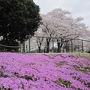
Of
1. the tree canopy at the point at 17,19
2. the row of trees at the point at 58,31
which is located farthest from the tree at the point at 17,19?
the row of trees at the point at 58,31

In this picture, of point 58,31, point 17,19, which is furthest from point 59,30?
point 17,19

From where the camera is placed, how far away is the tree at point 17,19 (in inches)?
912

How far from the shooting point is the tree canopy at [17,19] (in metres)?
23.1

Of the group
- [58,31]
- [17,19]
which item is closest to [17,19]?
[17,19]

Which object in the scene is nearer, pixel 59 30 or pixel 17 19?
pixel 17 19

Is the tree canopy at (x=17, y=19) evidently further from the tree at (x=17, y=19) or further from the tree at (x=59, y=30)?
the tree at (x=59, y=30)

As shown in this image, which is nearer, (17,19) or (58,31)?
(17,19)

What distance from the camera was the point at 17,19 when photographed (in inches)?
912

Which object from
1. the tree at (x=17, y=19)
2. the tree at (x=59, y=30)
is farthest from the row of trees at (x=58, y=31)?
the tree at (x=17, y=19)

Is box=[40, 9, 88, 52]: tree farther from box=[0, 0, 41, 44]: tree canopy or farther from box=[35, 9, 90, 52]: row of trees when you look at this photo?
box=[0, 0, 41, 44]: tree canopy

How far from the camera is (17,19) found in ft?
76.0

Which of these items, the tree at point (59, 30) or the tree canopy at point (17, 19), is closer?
the tree canopy at point (17, 19)

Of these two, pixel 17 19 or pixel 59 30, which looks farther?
pixel 59 30

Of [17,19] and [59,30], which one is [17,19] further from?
[59,30]
